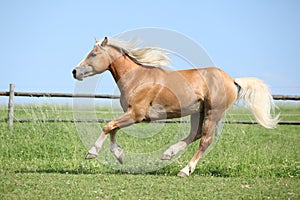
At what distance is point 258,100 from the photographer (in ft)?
29.8

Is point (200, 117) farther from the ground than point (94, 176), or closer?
farther from the ground

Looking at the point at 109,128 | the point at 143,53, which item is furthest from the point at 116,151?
the point at 143,53

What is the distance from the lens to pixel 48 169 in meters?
8.35

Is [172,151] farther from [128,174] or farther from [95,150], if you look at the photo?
[95,150]

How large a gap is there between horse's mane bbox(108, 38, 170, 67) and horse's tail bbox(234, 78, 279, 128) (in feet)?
5.36

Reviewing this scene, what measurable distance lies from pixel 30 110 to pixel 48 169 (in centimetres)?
583

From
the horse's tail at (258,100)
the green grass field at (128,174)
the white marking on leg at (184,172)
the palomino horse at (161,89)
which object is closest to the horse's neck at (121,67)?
the palomino horse at (161,89)

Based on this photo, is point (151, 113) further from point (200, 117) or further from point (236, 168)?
point (236, 168)

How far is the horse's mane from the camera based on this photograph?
8.57m

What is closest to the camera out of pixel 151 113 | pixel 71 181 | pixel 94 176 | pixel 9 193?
pixel 9 193

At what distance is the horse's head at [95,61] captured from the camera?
828 centimetres

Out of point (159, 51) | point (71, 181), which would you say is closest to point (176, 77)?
point (159, 51)

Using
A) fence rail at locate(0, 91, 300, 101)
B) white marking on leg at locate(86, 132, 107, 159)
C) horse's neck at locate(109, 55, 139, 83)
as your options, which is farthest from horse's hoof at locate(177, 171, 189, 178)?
fence rail at locate(0, 91, 300, 101)

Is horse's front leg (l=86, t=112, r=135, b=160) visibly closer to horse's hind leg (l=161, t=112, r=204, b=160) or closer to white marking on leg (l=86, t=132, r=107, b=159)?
white marking on leg (l=86, t=132, r=107, b=159)
